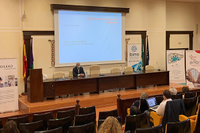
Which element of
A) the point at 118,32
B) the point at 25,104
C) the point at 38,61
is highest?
the point at 118,32

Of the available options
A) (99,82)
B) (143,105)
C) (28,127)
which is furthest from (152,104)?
(99,82)

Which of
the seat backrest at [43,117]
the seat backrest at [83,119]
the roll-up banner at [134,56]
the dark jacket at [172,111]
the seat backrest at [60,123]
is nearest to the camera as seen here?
the seat backrest at [60,123]

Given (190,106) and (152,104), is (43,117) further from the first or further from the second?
(190,106)

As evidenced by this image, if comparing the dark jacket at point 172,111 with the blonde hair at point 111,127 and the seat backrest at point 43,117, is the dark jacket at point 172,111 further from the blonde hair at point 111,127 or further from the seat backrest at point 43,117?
the blonde hair at point 111,127

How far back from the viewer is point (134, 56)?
36.5ft

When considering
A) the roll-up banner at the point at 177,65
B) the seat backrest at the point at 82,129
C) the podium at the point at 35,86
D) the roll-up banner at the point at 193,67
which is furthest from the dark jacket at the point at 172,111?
the roll-up banner at the point at 177,65

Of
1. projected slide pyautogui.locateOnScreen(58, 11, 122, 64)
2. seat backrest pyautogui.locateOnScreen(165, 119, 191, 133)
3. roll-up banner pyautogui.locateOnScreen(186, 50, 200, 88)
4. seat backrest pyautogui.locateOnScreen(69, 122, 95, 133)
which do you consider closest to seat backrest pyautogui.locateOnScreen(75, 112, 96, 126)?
seat backrest pyautogui.locateOnScreen(69, 122, 95, 133)

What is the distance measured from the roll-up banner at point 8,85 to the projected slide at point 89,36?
295cm

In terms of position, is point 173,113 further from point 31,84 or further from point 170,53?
point 170,53

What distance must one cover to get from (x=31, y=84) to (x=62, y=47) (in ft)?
10.3

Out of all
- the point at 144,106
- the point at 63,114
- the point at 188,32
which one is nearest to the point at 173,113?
the point at 144,106

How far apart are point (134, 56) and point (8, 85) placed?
20.3 feet

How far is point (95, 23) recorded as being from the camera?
1038 centimetres

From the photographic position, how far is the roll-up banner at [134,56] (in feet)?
36.4
